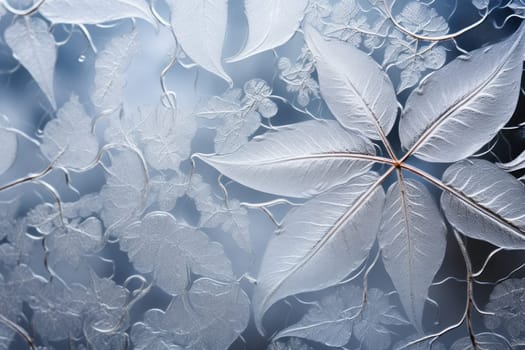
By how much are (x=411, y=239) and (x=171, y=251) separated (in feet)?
1.27

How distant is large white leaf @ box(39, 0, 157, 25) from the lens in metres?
0.83

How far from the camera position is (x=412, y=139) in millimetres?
844

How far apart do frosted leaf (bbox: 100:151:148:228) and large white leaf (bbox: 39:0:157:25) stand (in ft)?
0.70

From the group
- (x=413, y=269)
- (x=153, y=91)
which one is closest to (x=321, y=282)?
(x=413, y=269)

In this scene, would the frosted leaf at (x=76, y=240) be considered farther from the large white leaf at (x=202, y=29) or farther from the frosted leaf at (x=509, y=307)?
the frosted leaf at (x=509, y=307)

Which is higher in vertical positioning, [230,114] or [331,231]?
[230,114]

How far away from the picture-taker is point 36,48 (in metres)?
0.83

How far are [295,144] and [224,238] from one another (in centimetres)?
19

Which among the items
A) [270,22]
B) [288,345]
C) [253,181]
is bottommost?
[288,345]

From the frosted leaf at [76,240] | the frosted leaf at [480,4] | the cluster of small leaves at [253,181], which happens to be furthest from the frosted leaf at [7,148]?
the frosted leaf at [480,4]

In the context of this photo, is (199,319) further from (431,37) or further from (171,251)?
(431,37)

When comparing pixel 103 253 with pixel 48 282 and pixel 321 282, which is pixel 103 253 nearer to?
pixel 48 282

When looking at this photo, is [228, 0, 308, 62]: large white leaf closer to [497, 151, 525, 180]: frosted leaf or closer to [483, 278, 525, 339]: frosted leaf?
[497, 151, 525, 180]: frosted leaf

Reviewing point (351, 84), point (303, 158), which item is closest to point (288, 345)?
point (303, 158)
